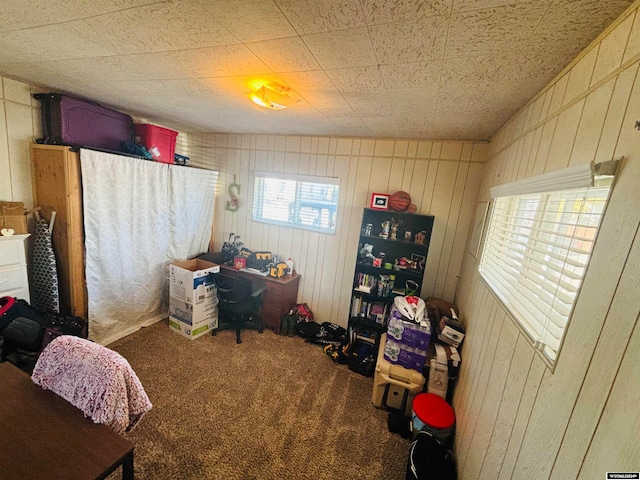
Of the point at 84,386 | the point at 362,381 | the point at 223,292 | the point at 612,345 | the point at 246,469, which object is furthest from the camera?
the point at 223,292

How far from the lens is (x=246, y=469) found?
158cm

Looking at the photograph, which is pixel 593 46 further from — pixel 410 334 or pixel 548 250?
pixel 410 334

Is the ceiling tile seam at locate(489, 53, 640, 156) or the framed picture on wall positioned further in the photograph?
the framed picture on wall

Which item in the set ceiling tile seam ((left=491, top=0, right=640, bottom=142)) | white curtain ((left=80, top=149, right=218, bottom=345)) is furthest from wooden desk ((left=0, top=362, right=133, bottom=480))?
ceiling tile seam ((left=491, top=0, right=640, bottom=142))

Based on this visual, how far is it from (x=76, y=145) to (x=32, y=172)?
1.65 ft

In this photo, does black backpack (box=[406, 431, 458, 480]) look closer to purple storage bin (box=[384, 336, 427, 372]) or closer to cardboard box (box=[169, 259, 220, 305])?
purple storage bin (box=[384, 336, 427, 372])

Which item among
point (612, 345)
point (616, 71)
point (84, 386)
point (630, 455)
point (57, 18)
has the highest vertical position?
point (57, 18)

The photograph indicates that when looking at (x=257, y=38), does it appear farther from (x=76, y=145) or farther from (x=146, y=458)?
(x=146, y=458)

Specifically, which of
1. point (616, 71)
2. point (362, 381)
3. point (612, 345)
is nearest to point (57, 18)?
point (616, 71)

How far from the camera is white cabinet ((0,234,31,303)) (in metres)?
2.03

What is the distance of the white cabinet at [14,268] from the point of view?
2.03 m

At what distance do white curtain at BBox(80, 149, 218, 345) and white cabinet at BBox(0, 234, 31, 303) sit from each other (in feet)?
1.33

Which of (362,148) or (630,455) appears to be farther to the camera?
(362,148)

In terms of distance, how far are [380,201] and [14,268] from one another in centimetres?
333
